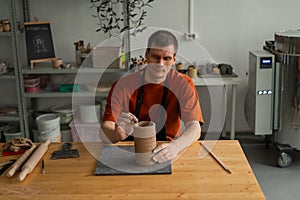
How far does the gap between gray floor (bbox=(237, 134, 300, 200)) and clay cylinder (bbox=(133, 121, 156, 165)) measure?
151 cm

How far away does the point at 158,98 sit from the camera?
222cm

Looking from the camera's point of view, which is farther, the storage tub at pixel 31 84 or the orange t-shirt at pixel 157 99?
the storage tub at pixel 31 84

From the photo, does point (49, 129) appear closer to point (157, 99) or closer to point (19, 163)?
point (157, 99)

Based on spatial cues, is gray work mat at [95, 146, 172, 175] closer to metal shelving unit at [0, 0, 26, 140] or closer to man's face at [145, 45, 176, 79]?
man's face at [145, 45, 176, 79]

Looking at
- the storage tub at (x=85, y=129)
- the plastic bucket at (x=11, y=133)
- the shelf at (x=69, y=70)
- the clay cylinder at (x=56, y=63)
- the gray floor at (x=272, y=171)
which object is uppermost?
the clay cylinder at (x=56, y=63)

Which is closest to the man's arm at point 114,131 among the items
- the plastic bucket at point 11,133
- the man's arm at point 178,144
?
the man's arm at point 178,144

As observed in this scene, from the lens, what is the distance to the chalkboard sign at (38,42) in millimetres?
3562

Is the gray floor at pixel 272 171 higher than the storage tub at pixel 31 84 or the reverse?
the reverse

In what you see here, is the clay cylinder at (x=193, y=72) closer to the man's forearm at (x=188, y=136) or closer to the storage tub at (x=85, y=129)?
the storage tub at (x=85, y=129)

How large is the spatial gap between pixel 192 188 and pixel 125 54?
220 cm

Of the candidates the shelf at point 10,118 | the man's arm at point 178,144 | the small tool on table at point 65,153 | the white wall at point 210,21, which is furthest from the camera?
the white wall at point 210,21

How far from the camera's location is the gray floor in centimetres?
290

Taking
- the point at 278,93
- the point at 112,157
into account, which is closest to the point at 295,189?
the point at 278,93

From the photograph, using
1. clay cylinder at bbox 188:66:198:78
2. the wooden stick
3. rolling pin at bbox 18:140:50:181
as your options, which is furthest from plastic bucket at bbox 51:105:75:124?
the wooden stick
